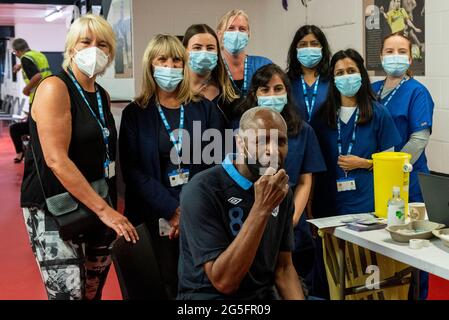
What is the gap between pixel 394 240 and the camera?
99.3 inches

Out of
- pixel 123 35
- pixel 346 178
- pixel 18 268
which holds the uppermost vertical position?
pixel 123 35

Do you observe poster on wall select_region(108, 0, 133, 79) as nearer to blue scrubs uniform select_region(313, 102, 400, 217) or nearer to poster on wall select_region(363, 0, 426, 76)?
poster on wall select_region(363, 0, 426, 76)

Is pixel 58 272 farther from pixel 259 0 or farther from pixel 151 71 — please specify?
pixel 259 0

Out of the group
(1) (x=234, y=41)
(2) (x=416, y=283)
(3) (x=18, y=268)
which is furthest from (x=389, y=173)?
(3) (x=18, y=268)

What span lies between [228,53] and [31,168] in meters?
1.42

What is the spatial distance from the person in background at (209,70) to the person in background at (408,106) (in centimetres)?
97

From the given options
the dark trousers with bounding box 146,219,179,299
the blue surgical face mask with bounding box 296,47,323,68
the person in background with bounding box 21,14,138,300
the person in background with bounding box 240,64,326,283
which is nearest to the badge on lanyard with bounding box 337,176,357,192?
the person in background with bounding box 240,64,326,283

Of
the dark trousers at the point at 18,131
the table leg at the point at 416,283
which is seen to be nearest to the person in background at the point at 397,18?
the table leg at the point at 416,283

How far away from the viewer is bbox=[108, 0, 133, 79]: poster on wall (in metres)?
6.32

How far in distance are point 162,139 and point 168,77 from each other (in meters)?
0.30

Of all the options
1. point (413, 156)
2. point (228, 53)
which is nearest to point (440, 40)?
point (413, 156)

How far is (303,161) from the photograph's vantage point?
9.80 feet

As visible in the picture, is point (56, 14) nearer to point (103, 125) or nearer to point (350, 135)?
point (350, 135)

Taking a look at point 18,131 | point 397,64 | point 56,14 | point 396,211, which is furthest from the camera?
point 56,14
